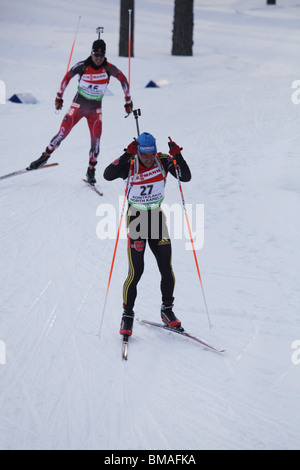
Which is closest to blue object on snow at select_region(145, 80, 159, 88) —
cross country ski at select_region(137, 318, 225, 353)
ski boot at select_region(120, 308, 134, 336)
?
cross country ski at select_region(137, 318, 225, 353)

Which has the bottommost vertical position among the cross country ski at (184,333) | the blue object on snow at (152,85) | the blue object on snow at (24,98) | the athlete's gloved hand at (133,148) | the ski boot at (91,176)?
the cross country ski at (184,333)

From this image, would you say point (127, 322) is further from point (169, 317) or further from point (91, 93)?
point (91, 93)

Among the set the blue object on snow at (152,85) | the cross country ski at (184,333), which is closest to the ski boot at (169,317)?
the cross country ski at (184,333)

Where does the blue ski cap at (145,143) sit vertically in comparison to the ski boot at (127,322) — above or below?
above

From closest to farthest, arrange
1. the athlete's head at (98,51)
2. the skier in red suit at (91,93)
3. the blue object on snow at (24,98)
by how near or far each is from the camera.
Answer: the athlete's head at (98,51) → the skier in red suit at (91,93) → the blue object on snow at (24,98)

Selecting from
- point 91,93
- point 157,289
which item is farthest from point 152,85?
point 157,289

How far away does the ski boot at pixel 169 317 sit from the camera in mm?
5660

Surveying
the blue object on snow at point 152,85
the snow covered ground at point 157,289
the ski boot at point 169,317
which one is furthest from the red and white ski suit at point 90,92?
the blue object on snow at point 152,85

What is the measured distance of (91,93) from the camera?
9.17m

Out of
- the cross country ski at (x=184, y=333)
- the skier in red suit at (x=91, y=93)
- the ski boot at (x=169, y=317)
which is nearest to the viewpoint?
the cross country ski at (x=184, y=333)

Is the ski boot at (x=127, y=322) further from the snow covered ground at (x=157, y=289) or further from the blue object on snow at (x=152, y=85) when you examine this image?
the blue object on snow at (x=152, y=85)

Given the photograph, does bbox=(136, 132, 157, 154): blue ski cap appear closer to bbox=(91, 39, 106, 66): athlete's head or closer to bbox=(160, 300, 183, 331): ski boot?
bbox=(160, 300, 183, 331): ski boot

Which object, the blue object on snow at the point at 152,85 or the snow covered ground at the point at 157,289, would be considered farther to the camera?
the blue object on snow at the point at 152,85

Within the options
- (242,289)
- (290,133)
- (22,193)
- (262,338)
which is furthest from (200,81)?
(262,338)
